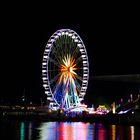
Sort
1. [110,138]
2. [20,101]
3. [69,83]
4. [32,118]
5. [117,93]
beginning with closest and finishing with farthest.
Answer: [110,138] < [69,83] < [32,118] < [117,93] < [20,101]

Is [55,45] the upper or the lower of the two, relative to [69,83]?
upper

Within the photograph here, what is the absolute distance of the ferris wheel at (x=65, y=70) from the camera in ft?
227

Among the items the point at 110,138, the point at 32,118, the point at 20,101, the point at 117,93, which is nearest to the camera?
the point at 110,138

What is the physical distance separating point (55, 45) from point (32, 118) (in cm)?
1419

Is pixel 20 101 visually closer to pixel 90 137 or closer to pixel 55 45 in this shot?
pixel 55 45

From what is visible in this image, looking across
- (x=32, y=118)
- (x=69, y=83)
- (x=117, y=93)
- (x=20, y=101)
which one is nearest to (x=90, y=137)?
(x=69, y=83)

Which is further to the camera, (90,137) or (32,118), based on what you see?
(32,118)

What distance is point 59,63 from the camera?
229 feet

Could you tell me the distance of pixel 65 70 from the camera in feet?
225

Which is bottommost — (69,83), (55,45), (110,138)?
(110,138)

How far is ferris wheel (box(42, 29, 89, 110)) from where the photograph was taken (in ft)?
227

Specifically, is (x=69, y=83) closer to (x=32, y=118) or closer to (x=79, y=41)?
(x=79, y=41)

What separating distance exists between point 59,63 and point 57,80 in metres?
2.14

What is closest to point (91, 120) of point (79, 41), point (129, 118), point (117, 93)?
point (129, 118)
